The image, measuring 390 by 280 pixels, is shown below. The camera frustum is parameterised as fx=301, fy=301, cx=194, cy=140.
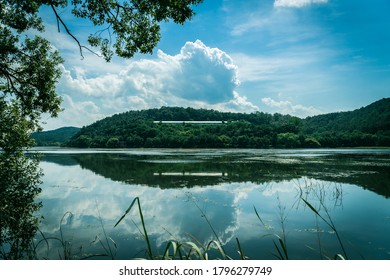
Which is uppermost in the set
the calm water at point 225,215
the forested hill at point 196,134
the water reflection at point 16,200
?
the forested hill at point 196,134

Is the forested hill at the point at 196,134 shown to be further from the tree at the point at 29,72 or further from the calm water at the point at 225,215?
the tree at the point at 29,72

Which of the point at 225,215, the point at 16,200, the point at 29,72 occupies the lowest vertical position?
the point at 225,215

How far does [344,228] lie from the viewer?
26.3 ft

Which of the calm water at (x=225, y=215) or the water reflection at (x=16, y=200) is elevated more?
the water reflection at (x=16, y=200)

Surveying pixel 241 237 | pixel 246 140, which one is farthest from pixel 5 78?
pixel 246 140

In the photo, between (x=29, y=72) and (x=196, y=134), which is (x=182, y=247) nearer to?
(x=29, y=72)

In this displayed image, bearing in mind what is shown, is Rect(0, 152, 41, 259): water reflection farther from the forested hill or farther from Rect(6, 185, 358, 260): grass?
the forested hill

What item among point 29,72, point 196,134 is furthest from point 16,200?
point 196,134

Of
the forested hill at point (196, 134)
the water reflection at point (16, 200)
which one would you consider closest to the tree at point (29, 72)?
the water reflection at point (16, 200)

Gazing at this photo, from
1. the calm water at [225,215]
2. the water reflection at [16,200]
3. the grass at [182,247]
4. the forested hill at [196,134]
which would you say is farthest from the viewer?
the forested hill at [196,134]

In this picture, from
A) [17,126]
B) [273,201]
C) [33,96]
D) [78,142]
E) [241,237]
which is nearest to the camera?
[241,237]

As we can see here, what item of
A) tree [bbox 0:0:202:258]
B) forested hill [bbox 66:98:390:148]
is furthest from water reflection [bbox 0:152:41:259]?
forested hill [bbox 66:98:390:148]
